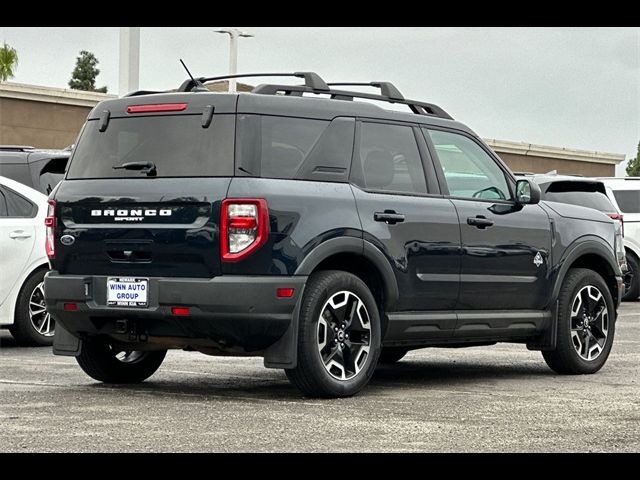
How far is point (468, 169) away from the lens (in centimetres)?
1082

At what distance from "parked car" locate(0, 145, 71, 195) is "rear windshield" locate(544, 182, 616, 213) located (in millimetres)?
6890

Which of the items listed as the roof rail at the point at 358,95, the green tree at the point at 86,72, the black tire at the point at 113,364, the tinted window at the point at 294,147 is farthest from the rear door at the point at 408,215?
the green tree at the point at 86,72

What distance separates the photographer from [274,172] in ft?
30.3

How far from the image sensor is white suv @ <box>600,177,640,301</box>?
21.7m

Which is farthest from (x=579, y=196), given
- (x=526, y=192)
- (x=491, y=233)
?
(x=491, y=233)

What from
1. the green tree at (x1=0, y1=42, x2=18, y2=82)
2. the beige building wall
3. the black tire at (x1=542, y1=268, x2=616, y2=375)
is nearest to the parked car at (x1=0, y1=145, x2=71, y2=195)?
the black tire at (x1=542, y1=268, x2=616, y2=375)

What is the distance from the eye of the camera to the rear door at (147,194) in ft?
29.8

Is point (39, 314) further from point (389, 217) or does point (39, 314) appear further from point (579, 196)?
point (579, 196)

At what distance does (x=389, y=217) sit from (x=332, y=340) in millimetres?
924

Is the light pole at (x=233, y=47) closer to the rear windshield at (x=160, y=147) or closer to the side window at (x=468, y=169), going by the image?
the side window at (x=468, y=169)

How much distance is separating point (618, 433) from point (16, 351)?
268 inches

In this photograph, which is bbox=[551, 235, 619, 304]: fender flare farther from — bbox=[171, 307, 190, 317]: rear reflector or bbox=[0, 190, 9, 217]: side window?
bbox=[0, 190, 9, 217]: side window
